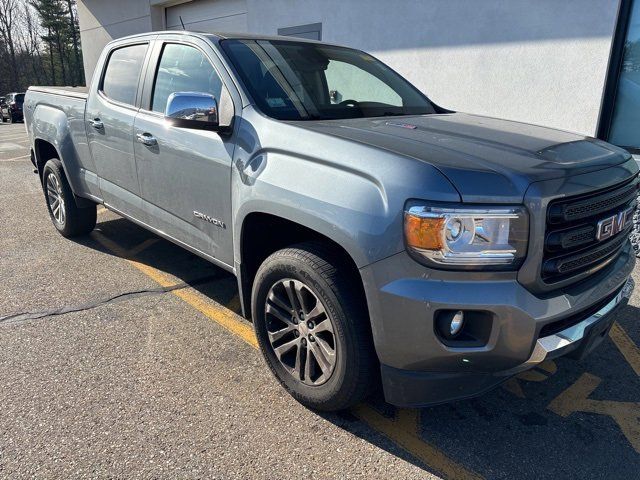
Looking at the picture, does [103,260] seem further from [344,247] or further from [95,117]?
[344,247]

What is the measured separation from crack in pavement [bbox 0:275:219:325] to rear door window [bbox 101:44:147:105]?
1491 millimetres

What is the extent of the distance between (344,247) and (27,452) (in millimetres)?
1736

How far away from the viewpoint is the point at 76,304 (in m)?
3.88

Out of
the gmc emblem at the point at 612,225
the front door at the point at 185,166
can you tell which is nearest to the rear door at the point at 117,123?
the front door at the point at 185,166

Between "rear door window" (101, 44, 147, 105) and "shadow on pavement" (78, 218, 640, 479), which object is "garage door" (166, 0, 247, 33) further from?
"shadow on pavement" (78, 218, 640, 479)

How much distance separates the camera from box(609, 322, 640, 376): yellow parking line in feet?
10.7

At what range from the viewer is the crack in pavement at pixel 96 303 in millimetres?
3639

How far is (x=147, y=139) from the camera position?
3.56 metres

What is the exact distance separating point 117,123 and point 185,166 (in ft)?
3.61

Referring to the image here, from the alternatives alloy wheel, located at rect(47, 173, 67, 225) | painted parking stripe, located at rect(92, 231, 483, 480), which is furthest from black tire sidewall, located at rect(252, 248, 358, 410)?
alloy wheel, located at rect(47, 173, 67, 225)

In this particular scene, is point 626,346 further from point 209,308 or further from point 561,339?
point 209,308

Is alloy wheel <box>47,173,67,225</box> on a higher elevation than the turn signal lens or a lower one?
lower

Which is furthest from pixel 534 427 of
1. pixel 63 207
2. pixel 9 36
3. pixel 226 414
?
pixel 9 36

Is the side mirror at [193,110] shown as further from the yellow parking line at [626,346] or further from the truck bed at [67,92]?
the yellow parking line at [626,346]
